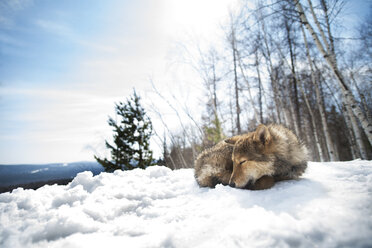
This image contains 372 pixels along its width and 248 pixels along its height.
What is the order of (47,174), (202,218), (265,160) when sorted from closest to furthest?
(202,218) < (265,160) < (47,174)

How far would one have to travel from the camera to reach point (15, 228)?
1.56m

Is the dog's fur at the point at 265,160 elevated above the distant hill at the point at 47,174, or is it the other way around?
the dog's fur at the point at 265,160

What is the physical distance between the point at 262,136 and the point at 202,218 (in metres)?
1.61

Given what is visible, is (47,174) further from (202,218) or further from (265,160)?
(265,160)

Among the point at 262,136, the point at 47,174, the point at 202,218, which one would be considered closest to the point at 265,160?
the point at 262,136

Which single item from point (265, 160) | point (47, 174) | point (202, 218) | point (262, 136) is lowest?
point (47, 174)

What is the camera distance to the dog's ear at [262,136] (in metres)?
2.45

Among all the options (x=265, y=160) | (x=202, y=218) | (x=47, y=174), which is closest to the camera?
(x=202, y=218)

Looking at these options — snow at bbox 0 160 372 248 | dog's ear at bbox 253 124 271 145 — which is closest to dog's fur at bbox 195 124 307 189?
dog's ear at bbox 253 124 271 145

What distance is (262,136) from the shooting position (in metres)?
2.53

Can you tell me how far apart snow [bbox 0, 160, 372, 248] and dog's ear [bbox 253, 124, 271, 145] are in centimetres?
73

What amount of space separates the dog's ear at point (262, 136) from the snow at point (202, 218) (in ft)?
2.40

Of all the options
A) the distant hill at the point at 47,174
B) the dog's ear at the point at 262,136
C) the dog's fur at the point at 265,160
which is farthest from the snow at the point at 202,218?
the distant hill at the point at 47,174

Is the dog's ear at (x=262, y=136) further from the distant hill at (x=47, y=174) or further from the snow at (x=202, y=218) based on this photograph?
the distant hill at (x=47, y=174)
